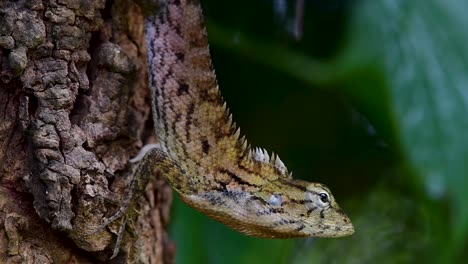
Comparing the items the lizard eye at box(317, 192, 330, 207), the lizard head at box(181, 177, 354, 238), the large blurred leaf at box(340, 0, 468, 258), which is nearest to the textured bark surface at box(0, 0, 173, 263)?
the lizard head at box(181, 177, 354, 238)

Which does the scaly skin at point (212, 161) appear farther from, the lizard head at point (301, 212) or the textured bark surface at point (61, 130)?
the textured bark surface at point (61, 130)

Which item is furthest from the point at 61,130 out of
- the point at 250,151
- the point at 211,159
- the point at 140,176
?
the point at 250,151

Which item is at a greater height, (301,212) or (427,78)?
(427,78)

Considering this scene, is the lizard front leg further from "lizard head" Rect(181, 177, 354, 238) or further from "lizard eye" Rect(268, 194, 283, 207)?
"lizard eye" Rect(268, 194, 283, 207)

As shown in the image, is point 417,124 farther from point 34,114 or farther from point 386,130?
point 34,114

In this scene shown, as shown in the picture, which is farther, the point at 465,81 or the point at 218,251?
the point at 218,251

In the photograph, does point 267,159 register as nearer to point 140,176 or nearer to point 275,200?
point 275,200

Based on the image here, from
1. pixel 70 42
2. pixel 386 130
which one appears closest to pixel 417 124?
pixel 386 130

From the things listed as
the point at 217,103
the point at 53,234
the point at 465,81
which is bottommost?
the point at 53,234
